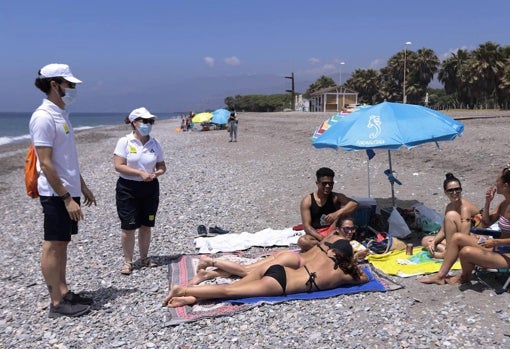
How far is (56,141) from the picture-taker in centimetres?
450

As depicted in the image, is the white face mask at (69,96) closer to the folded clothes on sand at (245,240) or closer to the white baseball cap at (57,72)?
the white baseball cap at (57,72)

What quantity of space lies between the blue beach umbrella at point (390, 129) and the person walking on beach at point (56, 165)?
11.7ft

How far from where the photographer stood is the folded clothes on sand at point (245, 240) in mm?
7074

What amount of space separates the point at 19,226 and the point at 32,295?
4299mm

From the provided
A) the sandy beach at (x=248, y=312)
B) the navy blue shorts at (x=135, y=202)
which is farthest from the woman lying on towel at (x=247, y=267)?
the navy blue shorts at (x=135, y=202)

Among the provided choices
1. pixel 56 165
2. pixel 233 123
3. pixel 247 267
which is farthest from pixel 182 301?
pixel 233 123

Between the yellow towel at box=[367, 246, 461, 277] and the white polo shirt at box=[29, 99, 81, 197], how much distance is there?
374 centimetres

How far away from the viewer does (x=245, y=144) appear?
24703 mm

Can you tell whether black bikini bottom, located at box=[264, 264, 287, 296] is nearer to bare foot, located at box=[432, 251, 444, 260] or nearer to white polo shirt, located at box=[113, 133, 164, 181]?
white polo shirt, located at box=[113, 133, 164, 181]

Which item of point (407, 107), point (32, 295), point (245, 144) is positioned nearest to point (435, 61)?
point (245, 144)

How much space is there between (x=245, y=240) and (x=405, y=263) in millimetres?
2476

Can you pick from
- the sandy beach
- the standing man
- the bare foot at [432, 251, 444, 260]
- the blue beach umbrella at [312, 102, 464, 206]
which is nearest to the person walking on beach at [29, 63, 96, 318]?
the sandy beach

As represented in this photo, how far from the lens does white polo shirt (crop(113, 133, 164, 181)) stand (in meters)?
5.82

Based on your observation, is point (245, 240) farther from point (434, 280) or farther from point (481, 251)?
point (481, 251)
